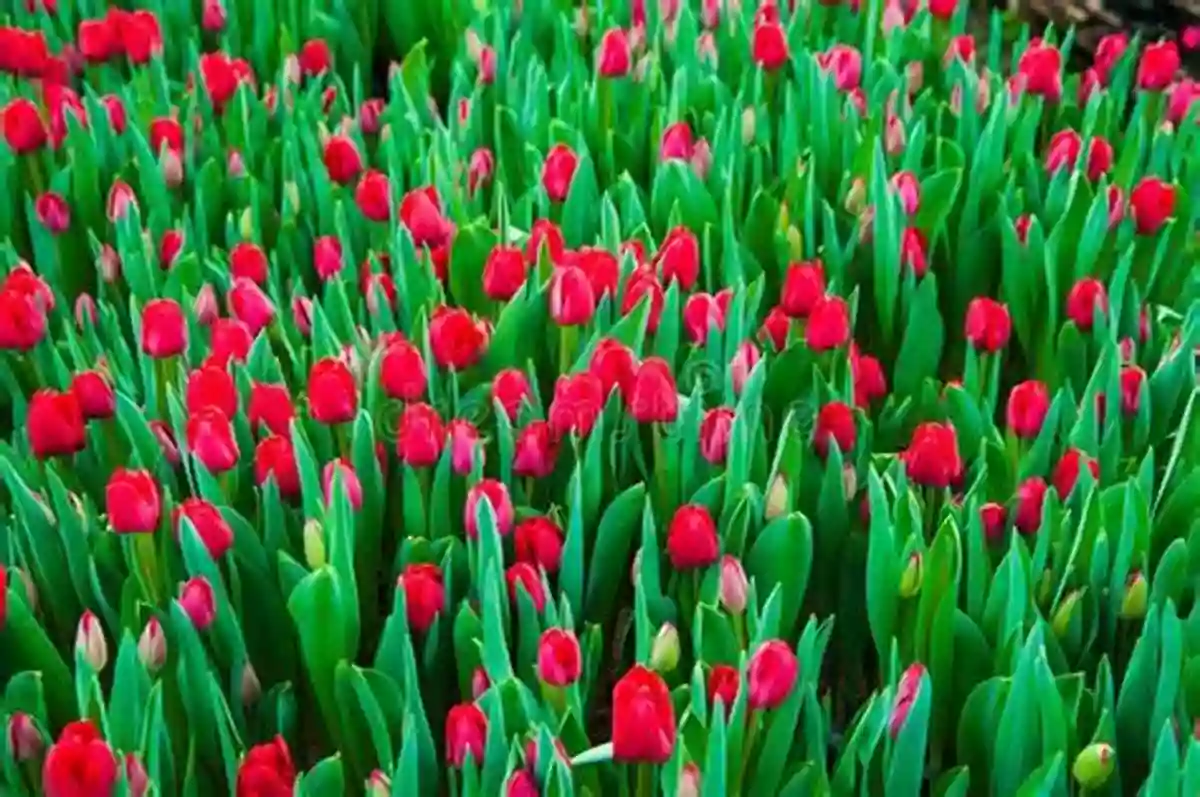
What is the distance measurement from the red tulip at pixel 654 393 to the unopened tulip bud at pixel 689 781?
1.26ft

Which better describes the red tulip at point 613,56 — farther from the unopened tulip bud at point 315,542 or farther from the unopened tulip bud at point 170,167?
the unopened tulip bud at point 315,542

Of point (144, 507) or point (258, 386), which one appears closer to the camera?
point (144, 507)

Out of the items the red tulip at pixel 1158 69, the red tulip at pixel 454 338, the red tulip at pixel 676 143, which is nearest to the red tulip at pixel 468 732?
the red tulip at pixel 454 338

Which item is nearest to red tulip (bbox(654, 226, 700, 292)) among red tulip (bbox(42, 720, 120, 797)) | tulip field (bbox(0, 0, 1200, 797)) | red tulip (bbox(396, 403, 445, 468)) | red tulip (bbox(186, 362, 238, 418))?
tulip field (bbox(0, 0, 1200, 797))

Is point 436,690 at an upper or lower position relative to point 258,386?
lower

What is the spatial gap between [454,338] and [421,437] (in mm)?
156

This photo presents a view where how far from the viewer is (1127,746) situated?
1139 mm

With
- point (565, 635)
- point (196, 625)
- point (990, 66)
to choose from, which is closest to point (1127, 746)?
point (565, 635)

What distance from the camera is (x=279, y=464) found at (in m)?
1.29

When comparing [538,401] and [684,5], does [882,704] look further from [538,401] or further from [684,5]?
[684,5]

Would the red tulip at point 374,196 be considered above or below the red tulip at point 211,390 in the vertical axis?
above

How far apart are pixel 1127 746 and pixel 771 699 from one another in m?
0.31

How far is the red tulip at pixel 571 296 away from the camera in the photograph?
1.40 m

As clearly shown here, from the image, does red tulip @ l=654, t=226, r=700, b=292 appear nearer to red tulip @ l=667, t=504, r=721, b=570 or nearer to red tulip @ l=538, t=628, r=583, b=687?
red tulip @ l=667, t=504, r=721, b=570
